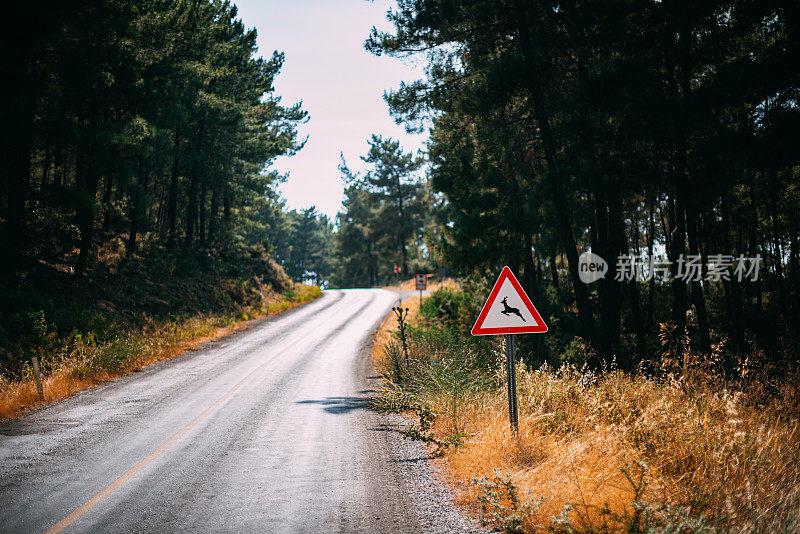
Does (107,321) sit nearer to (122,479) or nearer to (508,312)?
(122,479)

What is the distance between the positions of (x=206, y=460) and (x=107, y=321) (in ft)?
46.2

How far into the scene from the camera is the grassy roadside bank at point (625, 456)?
155 inches

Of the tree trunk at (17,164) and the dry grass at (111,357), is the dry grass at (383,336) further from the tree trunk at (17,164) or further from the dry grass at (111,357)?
the tree trunk at (17,164)

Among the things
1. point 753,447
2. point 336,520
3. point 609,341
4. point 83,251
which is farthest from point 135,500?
point 83,251

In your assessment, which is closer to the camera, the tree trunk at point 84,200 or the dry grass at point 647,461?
the dry grass at point 647,461

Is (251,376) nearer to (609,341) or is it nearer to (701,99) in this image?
(609,341)

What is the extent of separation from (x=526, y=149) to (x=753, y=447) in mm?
14875

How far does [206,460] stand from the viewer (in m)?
6.52

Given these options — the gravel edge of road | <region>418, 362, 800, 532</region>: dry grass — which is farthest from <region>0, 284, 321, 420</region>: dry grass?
<region>418, 362, 800, 532</region>: dry grass

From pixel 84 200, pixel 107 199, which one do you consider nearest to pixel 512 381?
pixel 84 200

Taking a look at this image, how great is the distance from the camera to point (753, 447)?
461 cm

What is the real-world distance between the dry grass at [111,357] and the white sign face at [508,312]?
9.22 meters

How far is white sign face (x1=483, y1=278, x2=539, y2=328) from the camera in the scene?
230 inches

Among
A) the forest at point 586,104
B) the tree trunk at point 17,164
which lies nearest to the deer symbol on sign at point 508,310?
the forest at point 586,104
